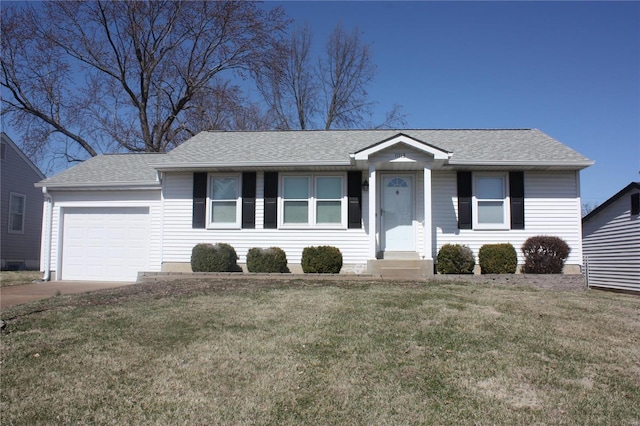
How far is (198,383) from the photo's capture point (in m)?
4.78

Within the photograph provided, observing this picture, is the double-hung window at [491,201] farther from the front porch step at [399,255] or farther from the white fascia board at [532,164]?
the front porch step at [399,255]

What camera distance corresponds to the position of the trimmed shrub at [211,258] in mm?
12664

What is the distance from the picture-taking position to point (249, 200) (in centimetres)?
1380

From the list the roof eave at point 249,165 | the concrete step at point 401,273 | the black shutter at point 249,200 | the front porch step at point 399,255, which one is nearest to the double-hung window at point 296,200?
the roof eave at point 249,165

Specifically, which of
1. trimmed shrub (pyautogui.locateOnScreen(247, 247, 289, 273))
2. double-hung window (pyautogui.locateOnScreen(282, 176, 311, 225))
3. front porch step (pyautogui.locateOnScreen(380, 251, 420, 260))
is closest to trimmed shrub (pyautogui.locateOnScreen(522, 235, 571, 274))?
front porch step (pyautogui.locateOnScreen(380, 251, 420, 260))

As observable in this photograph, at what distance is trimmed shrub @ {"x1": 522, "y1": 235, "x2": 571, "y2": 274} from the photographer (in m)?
12.5

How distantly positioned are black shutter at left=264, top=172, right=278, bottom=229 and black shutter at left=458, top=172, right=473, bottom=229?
5102mm

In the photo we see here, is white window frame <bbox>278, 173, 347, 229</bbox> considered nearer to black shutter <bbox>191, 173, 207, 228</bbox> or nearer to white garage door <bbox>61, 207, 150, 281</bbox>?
black shutter <bbox>191, 173, 207, 228</bbox>

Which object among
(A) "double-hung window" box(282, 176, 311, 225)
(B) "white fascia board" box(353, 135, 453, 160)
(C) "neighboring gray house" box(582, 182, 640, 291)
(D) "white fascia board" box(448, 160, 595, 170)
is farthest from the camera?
(C) "neighboring gray house" box(582, 182, 640, 291)

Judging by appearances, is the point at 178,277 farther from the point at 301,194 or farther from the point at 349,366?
the point at 349,366

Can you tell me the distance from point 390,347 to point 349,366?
79cm

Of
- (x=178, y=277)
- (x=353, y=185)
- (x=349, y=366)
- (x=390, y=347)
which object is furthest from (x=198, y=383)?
(x=353, y=185)

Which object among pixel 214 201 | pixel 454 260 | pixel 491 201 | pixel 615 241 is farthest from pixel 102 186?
pixel 615 241

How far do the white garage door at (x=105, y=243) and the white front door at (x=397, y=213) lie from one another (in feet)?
23.1
